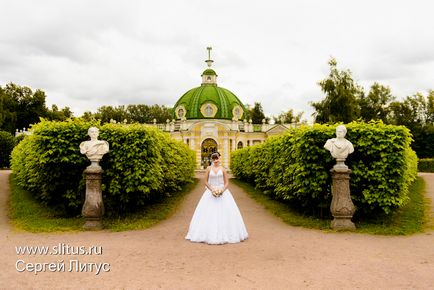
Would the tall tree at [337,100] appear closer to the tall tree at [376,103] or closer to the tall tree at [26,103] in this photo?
the tall tree at [376,103]

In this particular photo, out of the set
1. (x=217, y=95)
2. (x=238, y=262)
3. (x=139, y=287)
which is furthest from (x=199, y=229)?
(x=217, y=95)

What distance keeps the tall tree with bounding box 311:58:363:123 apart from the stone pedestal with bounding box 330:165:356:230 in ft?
95.8

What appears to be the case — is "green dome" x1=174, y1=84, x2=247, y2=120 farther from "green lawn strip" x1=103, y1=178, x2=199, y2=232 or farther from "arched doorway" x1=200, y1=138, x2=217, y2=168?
"green lawn strip" x1=103, y1=178, x2=199, y2=232

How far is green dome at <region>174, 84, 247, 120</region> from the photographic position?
4891 cm

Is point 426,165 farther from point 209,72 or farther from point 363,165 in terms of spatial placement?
point 209,72

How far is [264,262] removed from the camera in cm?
647

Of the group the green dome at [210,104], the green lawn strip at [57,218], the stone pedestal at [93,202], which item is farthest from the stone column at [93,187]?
the green dome at [210,104]

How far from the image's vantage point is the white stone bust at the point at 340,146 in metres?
9.54

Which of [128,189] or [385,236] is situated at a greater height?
[128,189]

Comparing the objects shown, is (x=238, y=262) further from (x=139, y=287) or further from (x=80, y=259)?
(x=80, y=259)

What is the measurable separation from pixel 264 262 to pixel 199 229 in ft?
7.06

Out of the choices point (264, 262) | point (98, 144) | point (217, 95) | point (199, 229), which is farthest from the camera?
point (217, 95)

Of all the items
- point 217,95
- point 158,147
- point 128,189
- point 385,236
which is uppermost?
point 217,95

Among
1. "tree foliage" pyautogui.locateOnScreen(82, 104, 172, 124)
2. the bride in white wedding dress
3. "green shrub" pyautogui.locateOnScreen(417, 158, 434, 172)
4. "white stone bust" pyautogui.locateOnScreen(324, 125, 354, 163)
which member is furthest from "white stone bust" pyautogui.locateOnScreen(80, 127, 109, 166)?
"tree foliage" pyautogui.locateOnScreen(82, 104, 172, 124)
